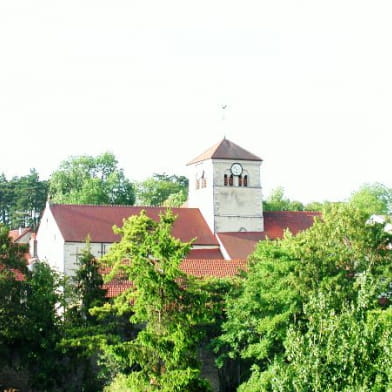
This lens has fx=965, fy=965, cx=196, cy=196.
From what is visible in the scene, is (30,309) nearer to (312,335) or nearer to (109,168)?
(312,335)

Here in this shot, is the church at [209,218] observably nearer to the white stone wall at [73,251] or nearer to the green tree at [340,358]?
the white stone wall at [73,251]

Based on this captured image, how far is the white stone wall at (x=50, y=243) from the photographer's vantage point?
203ft

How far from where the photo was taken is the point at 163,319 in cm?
3519

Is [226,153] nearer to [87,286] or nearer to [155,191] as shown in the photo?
[87,286]

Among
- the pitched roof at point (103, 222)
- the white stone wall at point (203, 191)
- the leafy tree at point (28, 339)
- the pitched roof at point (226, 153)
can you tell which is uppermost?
the pitched roof at point (226, 153)

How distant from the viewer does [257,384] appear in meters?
37.5

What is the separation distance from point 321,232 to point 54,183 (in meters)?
66.3

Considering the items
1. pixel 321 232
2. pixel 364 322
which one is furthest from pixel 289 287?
pixel 364 322

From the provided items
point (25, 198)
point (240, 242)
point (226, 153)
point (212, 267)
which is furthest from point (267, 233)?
point (25, 198)

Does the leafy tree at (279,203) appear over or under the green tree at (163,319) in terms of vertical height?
over

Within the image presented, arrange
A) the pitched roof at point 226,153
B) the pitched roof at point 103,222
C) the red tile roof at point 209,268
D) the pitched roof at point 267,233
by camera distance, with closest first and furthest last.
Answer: the red tile roof at point 209,268 → the pitched roof at point 103,222 → the pitched roof at point 267,233 → the pitched roof at point 226,153

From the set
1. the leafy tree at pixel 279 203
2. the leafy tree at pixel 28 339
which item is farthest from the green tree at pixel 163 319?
the leafy tree at pixel 279 203

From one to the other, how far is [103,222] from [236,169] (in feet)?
37.1

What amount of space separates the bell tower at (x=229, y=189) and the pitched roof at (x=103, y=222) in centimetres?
134
